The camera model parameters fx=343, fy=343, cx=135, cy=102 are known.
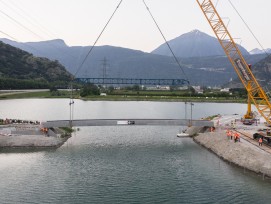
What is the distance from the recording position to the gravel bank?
4256cm

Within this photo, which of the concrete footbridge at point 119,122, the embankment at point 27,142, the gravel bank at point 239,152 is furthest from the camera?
the concrete footbridge at point 119,122

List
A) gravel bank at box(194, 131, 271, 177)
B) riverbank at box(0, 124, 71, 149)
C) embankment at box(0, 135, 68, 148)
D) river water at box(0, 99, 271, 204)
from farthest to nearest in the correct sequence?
riverbank at box(0, 124, 71, 149)
embankment at box(0, 135, 68, 148)
gravel bank at box(194, 131, 271, 177)
river water at box(0, 99, 271, 204)

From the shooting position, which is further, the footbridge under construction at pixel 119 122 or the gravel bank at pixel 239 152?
the footbridge under construction at pixel 119 122

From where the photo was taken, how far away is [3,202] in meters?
32.9

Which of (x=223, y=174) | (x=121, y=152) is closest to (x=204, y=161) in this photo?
(x=223, y=174)

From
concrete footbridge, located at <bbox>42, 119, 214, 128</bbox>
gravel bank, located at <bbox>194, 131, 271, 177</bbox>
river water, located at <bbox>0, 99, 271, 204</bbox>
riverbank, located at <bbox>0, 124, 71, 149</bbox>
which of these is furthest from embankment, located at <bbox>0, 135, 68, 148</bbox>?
gravel bank, located at <bbox>194, 131, 271, 177</bbox>

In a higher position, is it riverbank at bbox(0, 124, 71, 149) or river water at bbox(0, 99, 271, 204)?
riverbank at bbox(0, 124, 71, 149)

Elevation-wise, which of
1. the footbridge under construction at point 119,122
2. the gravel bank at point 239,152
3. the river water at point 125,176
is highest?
the footbridge under construction at point 119,122

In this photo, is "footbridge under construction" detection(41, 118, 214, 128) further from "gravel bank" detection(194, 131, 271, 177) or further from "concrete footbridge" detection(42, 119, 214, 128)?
"gravel bank" detection(194, 131, 271, 177)

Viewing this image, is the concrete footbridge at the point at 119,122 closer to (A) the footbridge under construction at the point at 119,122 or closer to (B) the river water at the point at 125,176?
(A) the footbridge under construction at the point at 119,122

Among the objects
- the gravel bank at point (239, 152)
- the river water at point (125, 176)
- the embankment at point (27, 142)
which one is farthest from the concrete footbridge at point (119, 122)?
the gravel bank at point (239, 152)

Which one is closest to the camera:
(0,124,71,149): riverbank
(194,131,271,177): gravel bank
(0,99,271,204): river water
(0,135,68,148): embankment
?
(0,99,271,204): river water

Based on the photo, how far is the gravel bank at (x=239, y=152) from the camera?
4256cm

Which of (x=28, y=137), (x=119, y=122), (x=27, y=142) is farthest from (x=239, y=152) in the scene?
(x=28, y=137)
